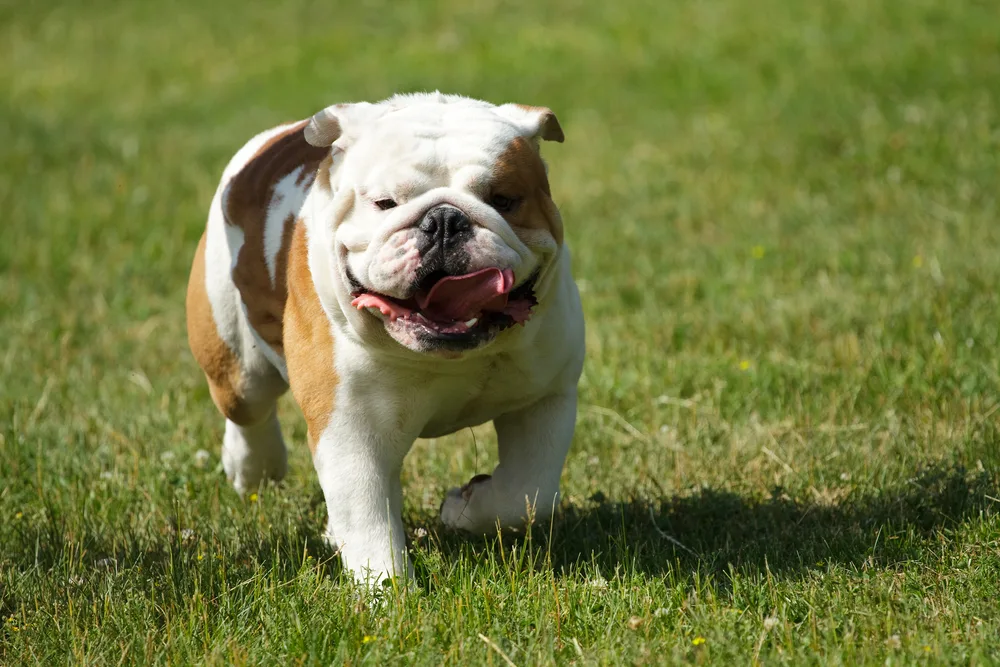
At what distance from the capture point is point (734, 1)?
1361 cm

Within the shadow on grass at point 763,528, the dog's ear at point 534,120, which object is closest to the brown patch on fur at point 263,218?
the dog's ear at point 534,120

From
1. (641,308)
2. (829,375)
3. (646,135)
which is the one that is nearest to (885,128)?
(646,135)

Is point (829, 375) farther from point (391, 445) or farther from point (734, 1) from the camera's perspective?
point (734, 1)

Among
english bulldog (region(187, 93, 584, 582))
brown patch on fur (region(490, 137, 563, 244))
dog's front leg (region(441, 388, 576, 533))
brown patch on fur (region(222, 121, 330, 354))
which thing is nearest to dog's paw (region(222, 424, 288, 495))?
english bulldog (region(187, 93, 584, 582))

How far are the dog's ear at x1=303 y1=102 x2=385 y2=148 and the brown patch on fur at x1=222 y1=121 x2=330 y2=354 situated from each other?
1.17 feet

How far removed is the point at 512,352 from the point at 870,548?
129 cm

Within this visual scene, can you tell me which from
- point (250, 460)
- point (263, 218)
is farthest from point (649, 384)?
point (263, 218)

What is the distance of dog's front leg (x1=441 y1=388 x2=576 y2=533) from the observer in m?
4.11

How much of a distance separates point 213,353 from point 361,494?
48.4 inches

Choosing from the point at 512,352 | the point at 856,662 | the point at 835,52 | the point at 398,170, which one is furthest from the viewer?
the point at 835,52

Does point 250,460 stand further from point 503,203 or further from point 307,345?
point 503,203

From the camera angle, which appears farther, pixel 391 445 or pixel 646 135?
pixel 646 135

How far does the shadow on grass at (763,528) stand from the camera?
13.4 ft

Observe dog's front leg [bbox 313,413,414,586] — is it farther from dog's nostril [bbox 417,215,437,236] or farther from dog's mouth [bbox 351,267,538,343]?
dog's nostril [bbox 417,215,437,236]
